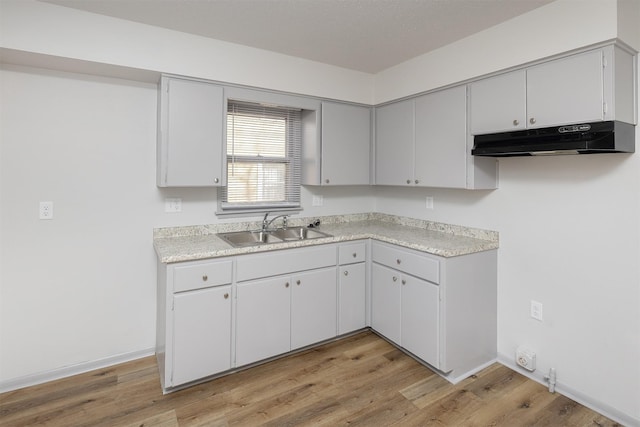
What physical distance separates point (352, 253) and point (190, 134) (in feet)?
5.22

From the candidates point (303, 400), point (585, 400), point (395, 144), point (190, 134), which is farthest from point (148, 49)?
point (585, 400)

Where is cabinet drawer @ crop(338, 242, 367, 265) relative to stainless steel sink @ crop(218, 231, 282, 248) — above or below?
below

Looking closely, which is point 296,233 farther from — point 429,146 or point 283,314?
point 429,146

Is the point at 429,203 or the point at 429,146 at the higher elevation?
the point at 429,146

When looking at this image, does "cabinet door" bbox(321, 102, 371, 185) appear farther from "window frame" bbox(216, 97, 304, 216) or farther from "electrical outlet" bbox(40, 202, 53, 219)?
"electrical outlet" bbox(40, 202, 53, 219)

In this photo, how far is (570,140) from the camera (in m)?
1.86

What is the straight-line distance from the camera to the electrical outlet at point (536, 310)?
2352 millimetres

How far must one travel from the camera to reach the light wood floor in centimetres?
198

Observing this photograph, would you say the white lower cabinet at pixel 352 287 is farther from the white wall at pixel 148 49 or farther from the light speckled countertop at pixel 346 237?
the white wall at pixel 148 49

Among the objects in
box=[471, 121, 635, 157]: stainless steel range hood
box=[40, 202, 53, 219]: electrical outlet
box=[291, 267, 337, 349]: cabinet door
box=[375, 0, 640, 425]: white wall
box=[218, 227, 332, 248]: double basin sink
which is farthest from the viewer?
box=[218, 227, 332, 248]: double basin sink

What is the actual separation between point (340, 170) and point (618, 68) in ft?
6.61

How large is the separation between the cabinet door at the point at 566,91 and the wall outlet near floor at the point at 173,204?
8.34 ft

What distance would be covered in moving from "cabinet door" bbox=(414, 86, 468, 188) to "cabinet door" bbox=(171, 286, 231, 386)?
1820mm

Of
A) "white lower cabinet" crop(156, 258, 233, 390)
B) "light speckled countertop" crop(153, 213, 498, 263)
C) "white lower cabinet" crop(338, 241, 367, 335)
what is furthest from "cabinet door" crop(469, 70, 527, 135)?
"white lower cabinet" crop(156, 258, 233, 390)
